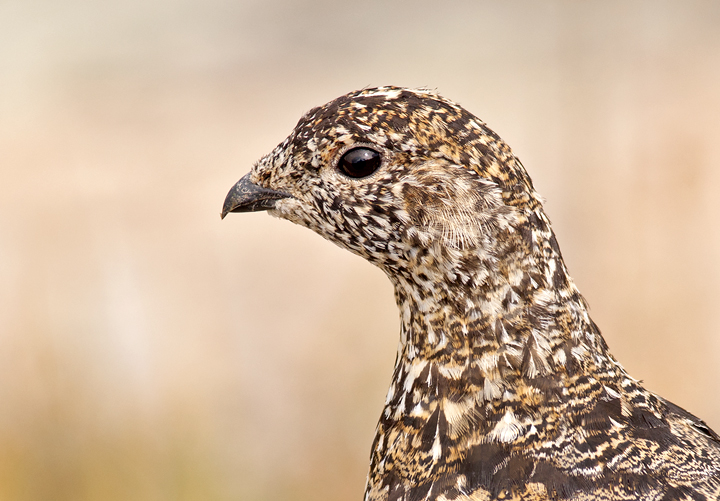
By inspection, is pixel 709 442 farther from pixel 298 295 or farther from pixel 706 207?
pixel 706 207

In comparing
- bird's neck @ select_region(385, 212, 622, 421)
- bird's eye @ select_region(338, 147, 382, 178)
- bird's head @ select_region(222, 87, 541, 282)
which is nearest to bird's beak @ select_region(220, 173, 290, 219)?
bird's head @ select_region(222, 87, 541, 282)

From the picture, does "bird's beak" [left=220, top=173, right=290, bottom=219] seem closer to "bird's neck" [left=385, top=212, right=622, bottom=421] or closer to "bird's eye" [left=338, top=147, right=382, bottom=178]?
"bird's eye" [left=338, top=147, right=382, bottom=178]

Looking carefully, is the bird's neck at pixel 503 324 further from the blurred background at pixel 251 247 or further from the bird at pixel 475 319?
the blurred background at pixel 251 247

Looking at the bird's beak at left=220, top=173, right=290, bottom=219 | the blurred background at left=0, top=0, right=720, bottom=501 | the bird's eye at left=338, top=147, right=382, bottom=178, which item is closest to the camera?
the bird's eye at left=338, top=147, right=382, bottom=178

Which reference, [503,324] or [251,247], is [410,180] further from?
[251,247]

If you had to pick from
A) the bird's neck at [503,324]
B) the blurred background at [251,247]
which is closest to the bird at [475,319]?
the bird's neck at [503,324]

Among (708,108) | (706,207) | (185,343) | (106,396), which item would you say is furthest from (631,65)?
(106,396)

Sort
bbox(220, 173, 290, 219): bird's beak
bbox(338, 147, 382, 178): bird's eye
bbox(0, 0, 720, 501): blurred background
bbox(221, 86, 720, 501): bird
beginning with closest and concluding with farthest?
bbox(221, 86, 720, 501): bird → bbox(338, 147, 382, 178): bird's eye → bbox(220, 173, 290, 219): bird's beak → bbox(0, 0, 720, 501): blurred background
